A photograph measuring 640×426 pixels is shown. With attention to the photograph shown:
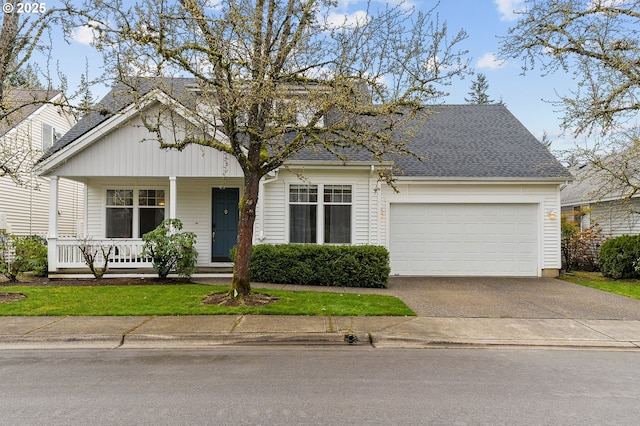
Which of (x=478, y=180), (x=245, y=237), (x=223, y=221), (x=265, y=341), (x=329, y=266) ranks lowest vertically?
(x=265, y=341)

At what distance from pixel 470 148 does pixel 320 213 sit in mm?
5964

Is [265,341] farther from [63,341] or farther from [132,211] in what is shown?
[132,211]

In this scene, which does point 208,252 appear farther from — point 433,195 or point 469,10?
point 469,10

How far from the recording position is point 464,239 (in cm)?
1359

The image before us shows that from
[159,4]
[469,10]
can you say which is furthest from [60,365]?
[469,10]

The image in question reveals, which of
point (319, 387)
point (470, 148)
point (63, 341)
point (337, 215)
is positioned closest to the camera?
point (319, 387)

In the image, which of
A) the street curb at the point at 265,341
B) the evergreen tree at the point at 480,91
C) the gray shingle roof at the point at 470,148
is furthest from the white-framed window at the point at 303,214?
the evergreen tree at the point at 480,91

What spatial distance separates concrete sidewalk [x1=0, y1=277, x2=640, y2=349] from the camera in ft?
20.9

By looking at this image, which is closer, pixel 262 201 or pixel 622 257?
pixel 262 201

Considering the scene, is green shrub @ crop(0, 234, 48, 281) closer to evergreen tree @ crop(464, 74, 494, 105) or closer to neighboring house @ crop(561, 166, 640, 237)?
neighboring house @ crop(561, 166, 640, 237)

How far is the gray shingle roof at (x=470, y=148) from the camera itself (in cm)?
1327

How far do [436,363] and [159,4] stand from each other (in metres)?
7.46

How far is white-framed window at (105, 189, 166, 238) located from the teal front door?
5.59 feet

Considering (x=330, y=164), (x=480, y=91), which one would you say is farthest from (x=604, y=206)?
(x=480, y=91)
